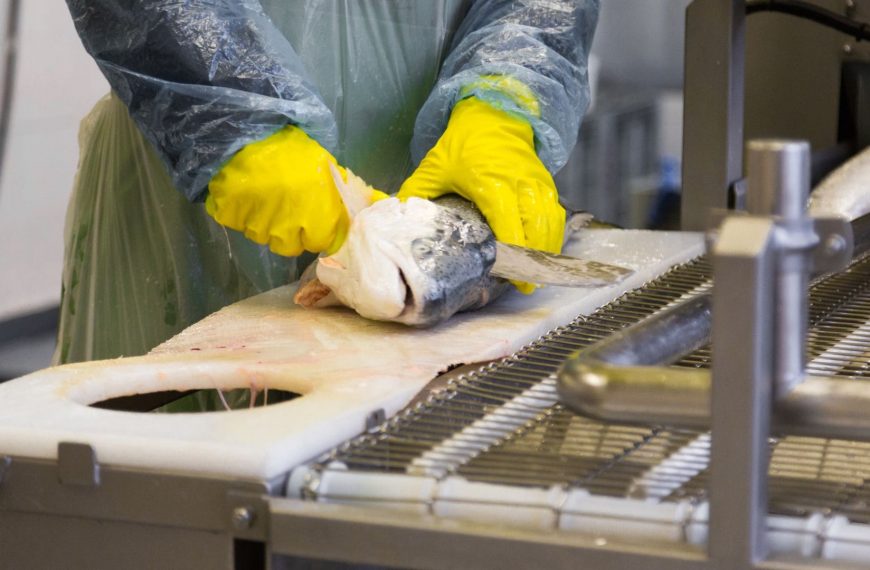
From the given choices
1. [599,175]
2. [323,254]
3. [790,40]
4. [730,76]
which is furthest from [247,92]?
[599,175]

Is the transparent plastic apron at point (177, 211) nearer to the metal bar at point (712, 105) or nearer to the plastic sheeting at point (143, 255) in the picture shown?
the plastic sheeting at point (143, 255)

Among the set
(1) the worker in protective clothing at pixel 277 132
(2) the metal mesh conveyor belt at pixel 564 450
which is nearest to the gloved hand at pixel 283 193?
(1) the worker in protective clothing at pixel 277 132

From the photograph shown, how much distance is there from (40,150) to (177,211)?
3.15 m

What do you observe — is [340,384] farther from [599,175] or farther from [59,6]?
[59,6]

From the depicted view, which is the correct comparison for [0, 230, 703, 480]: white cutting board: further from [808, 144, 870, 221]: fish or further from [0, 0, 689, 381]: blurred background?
[0, 0, 689, 381]: blurred background

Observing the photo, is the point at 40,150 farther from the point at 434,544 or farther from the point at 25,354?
the point at 434,544

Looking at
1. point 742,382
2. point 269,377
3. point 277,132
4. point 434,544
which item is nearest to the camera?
point 742,382

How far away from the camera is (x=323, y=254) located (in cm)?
164

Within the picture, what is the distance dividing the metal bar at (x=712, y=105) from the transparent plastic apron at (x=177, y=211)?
477mm

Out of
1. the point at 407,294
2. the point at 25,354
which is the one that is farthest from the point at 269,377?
the point at 25,354

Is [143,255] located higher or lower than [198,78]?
lower

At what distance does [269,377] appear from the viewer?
1.34m

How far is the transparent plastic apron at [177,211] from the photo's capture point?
1.87m

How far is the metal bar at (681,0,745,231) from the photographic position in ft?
6.70
